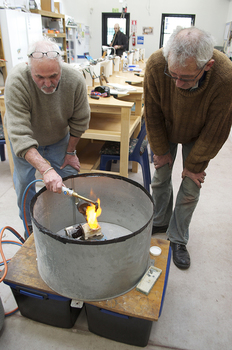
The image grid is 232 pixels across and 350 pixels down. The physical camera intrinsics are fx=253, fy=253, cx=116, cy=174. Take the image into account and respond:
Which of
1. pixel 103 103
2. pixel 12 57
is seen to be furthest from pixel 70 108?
pixel 12 57

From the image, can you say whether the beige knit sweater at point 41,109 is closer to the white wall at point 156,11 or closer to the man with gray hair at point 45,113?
the man with gray hair at point 45,113

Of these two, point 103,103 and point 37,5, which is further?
point 37,5

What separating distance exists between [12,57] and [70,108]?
123 inches

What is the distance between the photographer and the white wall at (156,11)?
25.6ft

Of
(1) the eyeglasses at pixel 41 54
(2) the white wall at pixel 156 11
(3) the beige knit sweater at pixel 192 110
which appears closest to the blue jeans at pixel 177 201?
(3) the beige knit sweater at pixel 192 110

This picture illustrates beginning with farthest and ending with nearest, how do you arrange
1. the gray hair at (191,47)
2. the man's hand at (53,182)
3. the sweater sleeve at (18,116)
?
1. the sweater sleeve at (18,116)
2. the man's hand at (53,182)
3. the gray hair at (191,47)

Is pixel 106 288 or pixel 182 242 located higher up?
pixel 106 288

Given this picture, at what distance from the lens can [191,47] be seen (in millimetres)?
963

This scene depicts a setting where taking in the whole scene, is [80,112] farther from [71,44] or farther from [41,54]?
[71,44]

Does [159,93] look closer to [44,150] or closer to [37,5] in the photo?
[44,150]

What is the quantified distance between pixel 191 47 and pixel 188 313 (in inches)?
48.5

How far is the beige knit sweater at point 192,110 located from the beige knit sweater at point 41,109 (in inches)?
15.3

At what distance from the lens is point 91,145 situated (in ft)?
8.75

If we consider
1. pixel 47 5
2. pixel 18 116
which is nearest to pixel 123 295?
pixel 18 116
